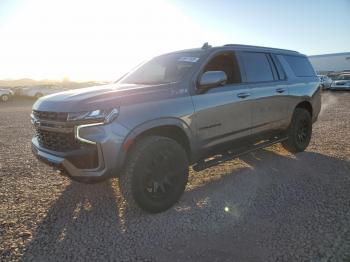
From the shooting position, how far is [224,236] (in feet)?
10.6

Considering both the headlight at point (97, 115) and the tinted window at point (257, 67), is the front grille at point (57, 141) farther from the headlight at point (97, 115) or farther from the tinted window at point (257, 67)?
the tinted window at point (257, 67)

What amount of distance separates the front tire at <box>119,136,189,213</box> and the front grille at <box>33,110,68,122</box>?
799mm

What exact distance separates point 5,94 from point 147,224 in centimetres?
2496

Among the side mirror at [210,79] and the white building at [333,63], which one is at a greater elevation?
the side mirror at [210,79]

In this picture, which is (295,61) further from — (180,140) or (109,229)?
(109,229)

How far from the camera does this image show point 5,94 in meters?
A: 24.7

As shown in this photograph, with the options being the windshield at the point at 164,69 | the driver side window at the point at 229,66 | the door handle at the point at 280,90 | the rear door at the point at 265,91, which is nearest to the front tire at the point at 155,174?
the windshield at the point at 164,69

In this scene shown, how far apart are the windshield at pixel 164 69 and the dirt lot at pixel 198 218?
1.57 meters

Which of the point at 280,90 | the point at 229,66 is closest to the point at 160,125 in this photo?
the point at 229,66

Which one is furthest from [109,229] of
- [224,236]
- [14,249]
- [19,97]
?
[19,97]

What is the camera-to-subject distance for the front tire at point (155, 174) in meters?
3.50

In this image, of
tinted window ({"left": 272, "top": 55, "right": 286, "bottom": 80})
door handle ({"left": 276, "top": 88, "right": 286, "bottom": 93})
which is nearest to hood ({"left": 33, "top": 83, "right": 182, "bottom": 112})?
door handle ({"left": 276, "top": 88, "right": 286, "bottom": 93})

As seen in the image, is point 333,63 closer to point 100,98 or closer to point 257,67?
point 257,67

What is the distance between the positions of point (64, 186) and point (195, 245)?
A: 2.46 m
